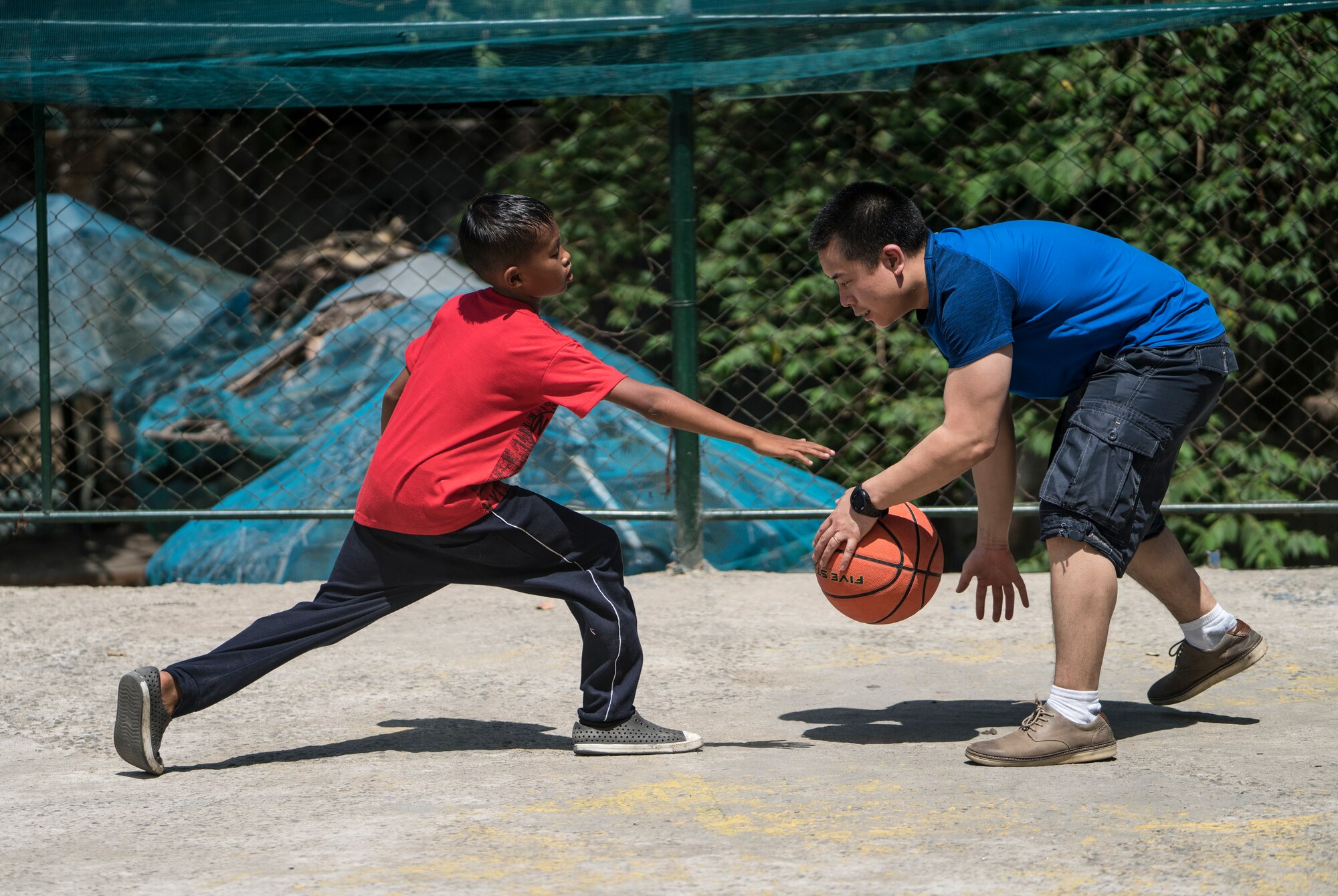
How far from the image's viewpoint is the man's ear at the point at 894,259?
3297mm

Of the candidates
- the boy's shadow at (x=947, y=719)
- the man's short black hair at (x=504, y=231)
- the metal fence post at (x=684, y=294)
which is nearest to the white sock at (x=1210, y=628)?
the boy's shadow at (x=947, y=719)

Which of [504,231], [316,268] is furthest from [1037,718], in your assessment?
[316,268]

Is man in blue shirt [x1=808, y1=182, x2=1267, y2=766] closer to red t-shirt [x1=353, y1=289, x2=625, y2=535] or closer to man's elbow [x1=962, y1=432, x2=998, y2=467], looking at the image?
man's elbow [x1=962, y1=432, x2=998, y2=467]

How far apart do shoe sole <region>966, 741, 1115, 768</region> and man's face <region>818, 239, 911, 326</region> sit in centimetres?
106

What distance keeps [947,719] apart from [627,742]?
92cm

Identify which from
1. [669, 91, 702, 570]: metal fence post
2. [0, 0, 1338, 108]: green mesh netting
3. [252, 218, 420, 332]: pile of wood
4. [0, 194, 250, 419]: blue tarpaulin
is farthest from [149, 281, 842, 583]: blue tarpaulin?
[0, 0, 1338, 108]: green mesh netting

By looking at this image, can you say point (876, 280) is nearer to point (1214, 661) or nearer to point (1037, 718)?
point (1037, 718)

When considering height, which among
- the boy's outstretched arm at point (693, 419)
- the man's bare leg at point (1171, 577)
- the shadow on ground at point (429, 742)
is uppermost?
the boy's outstretched arm at point (693, 419)

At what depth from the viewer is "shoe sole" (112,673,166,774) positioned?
3230 mm

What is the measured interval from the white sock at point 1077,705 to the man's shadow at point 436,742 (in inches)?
25.1

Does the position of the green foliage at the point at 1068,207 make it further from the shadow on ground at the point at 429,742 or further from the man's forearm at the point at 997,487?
the shadow on ground at the point at 429,742

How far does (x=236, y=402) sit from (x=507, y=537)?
376 centimetres

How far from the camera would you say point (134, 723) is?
3242 millimetres

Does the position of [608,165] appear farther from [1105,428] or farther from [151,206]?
[1105,428]
